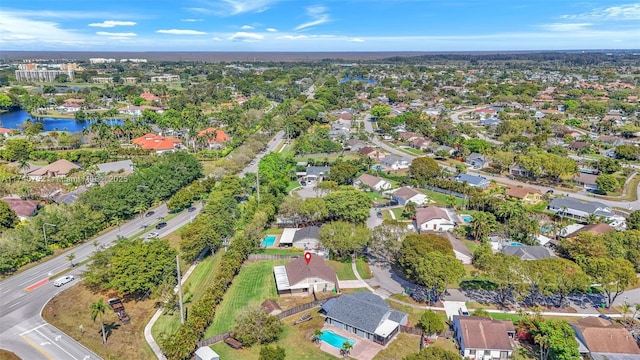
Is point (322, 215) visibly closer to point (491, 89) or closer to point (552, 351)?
point (552, 351)

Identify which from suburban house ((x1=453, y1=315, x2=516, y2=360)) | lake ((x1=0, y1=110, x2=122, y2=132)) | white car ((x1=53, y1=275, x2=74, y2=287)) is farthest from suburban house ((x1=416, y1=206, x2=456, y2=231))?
lake ((x1=0, y1=110, x2=122, y2=132))

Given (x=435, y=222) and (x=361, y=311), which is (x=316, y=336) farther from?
(x=435, y=222)

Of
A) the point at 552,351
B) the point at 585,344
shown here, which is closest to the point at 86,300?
the point at 552,351

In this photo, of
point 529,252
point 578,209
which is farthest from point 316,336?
point 578,209

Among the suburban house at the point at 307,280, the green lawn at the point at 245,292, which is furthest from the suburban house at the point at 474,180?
the green lawn at the point at 245,292

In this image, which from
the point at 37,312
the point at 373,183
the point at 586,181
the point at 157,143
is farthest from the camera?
the point at 157,143

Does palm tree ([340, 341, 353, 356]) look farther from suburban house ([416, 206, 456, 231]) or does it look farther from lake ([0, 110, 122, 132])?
lake ([0, 110, 122, 132])

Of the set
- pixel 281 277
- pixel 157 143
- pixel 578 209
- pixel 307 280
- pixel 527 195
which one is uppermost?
pixel 157 143

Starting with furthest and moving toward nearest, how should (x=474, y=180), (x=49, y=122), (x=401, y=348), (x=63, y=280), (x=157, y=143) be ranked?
(x=49, y=122), (x=157, y=143), (x=474, y=180), (x=63, y=280), (x=401, y=348)
